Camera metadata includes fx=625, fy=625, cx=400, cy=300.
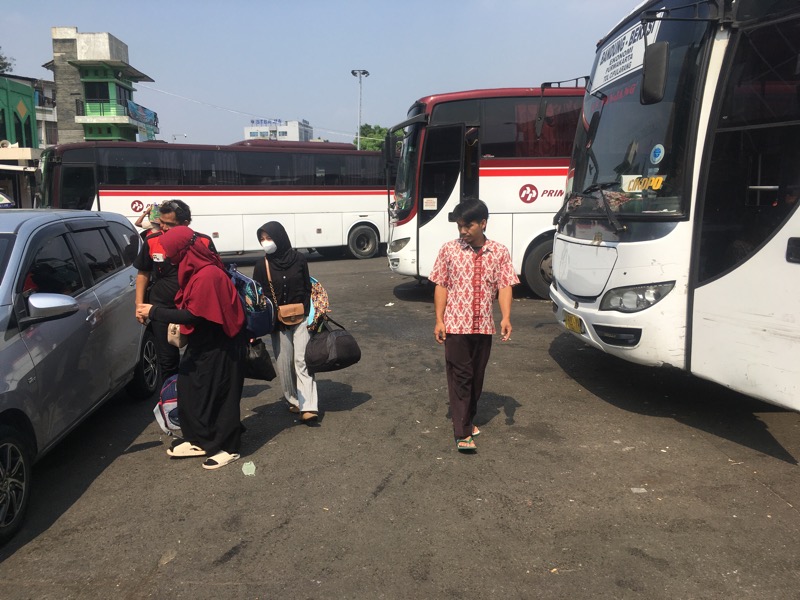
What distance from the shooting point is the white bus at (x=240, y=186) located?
1606 centimetres

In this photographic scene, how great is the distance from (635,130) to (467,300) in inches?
83.7

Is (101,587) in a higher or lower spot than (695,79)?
lower

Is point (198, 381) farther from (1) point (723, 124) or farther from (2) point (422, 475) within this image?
(1) point (723, 124)

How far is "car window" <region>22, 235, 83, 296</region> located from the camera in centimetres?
413

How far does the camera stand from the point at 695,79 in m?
4.49

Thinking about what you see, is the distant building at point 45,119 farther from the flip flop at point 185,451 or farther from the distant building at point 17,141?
the flip flop at point 185,451

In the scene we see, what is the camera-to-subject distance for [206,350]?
4.29 metres

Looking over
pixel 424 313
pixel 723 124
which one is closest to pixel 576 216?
pixel 723 124

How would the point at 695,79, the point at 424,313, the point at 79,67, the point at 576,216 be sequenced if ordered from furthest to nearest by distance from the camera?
the point at 79,67 < the point at 424,313 < the point at 576,216 < the point at 695,79

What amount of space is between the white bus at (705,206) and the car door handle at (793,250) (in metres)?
0.01

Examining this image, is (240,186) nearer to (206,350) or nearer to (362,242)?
(362,242)

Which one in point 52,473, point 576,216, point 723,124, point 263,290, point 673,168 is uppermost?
point 723,124

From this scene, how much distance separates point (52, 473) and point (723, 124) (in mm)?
5273

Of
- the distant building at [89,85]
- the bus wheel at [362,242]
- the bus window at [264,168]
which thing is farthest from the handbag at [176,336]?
the distant building at [89,85]
